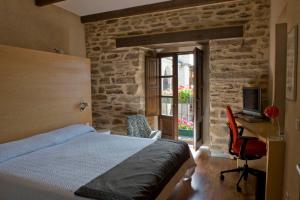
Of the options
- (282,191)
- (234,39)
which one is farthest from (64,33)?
(282,191)

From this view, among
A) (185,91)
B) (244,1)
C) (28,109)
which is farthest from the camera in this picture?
(185,91)

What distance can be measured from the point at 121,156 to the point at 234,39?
287cm

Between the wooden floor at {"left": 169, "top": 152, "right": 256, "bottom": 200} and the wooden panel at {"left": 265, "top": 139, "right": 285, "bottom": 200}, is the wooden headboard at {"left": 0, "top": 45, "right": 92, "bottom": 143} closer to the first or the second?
the wooden floor at {"left": 169, "top": 152, "right": 256, "bottom": 200}

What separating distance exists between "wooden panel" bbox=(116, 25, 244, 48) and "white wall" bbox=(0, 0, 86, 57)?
38.2 inches

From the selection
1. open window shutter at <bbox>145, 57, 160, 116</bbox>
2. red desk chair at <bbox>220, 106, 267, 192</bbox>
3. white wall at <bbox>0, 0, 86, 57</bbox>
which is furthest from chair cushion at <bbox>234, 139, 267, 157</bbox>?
white wall at <bbox>0, 0, 86, 57</bbox>

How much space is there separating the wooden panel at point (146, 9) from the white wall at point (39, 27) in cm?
44

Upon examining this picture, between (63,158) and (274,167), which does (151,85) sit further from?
(274,167)

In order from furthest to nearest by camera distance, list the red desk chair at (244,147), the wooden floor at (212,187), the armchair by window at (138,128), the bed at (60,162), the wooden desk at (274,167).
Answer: the armchair by window at (138,128) → the red desk chair at (244,147) → the wooden floor at (212,187) → the wooden desk at (274,167) → the bed at (60,162)

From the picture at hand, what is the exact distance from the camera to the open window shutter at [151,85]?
482 centimetres

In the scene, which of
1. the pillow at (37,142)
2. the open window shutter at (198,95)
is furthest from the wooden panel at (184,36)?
the pillow at (37,142)

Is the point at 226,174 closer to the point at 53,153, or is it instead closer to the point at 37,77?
the point at 53,153

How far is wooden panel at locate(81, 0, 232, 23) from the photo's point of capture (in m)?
3.77

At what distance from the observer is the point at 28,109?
118 inches

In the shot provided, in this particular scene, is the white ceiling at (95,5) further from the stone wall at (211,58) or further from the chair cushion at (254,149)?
the chair cushion at (254,149)
